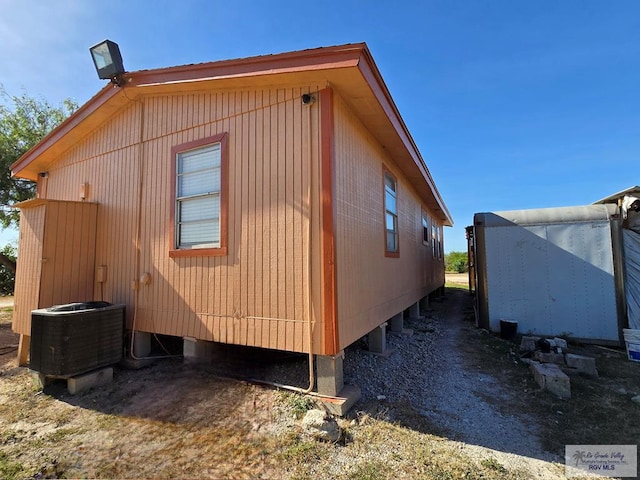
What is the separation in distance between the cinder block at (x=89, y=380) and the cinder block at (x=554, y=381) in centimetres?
546

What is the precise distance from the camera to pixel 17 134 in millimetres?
10570

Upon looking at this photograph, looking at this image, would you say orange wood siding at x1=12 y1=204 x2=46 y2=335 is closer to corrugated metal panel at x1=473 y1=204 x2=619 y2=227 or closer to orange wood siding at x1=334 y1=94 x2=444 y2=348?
orange wood siding at x1=334 y1=94 x2=444 y2=348

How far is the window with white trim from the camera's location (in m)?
4.06

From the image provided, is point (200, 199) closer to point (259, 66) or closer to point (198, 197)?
point (198, 197)

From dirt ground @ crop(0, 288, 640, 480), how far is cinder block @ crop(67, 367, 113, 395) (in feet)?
0.34

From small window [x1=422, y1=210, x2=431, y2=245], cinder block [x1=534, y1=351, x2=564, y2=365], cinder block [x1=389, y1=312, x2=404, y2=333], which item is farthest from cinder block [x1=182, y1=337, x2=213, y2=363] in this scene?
small window [x1=422, y1=210, x2=431, y2=245]

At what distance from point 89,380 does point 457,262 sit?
33817mm

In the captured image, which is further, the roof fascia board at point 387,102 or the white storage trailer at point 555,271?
the white storage trailer at point 555,271

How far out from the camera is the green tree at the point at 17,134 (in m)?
9.99

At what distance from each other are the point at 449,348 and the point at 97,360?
551cm

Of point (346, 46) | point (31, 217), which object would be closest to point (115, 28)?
point (31, 217)

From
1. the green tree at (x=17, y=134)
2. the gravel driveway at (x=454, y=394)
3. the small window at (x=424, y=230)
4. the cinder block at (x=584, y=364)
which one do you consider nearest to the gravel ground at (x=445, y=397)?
the gravel driveway at (x=454, y=394)

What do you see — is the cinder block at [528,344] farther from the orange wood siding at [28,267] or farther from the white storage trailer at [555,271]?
the orange wood siding at [28,267]

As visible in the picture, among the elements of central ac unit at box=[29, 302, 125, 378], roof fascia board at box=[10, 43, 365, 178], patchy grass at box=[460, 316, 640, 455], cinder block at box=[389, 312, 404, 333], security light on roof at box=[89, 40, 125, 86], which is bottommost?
patchy grass at box=[460, 316, 640, 455]
